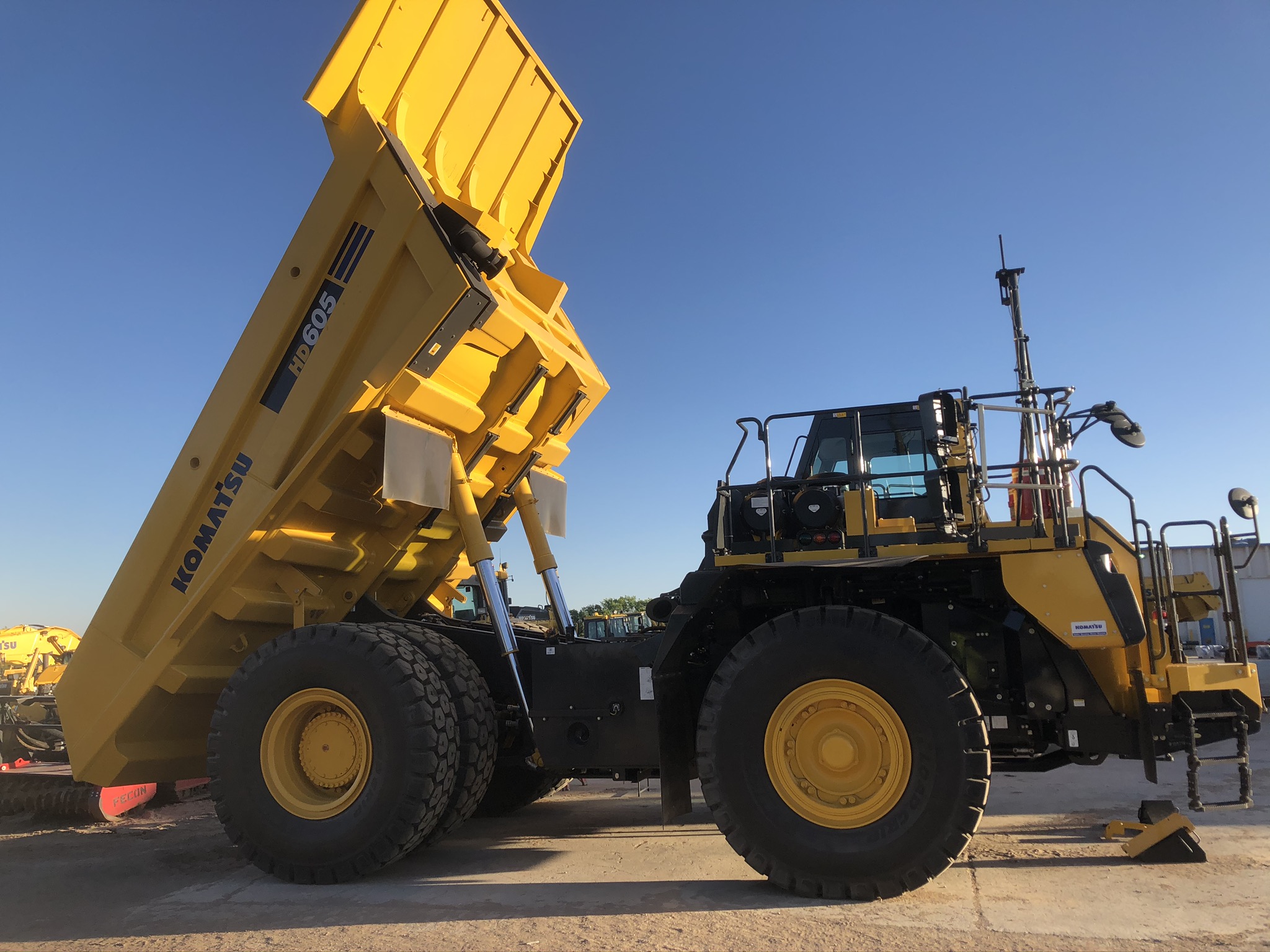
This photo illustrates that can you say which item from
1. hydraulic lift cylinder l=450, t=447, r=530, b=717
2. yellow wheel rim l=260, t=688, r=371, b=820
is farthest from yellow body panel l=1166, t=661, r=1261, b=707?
yellow wheel rim l=260, t=688, r=371, b=820

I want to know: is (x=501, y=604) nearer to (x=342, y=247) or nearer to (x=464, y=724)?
(x=464, y=724)

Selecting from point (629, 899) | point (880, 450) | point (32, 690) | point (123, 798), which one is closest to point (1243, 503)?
point (880, 450)

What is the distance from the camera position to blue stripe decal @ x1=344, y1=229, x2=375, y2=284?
17.6 feet

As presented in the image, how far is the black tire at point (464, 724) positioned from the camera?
17.3 feet

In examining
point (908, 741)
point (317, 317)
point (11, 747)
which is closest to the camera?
point (908, 741)

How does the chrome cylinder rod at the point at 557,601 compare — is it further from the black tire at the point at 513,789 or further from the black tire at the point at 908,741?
the black tire at the point at 908,741

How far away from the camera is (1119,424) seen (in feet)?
16.3

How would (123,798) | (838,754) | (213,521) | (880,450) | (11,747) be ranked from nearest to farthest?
1. (838,754)
2. (213,521)
3. (880,450)
4. (123,798)
5. (11,747)

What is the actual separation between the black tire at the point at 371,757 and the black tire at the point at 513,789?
1.75 metres

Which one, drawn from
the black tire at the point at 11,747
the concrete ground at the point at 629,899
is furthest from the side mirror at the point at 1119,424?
the black tire at the point at 11,747

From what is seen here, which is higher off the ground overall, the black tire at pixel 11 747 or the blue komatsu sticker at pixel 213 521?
the blue komatsu sticker at pixel 213 521

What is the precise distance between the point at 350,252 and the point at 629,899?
415 centimetres

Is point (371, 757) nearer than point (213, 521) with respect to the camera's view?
Yes

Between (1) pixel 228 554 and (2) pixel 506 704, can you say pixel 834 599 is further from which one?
(1) pixel 228 554
